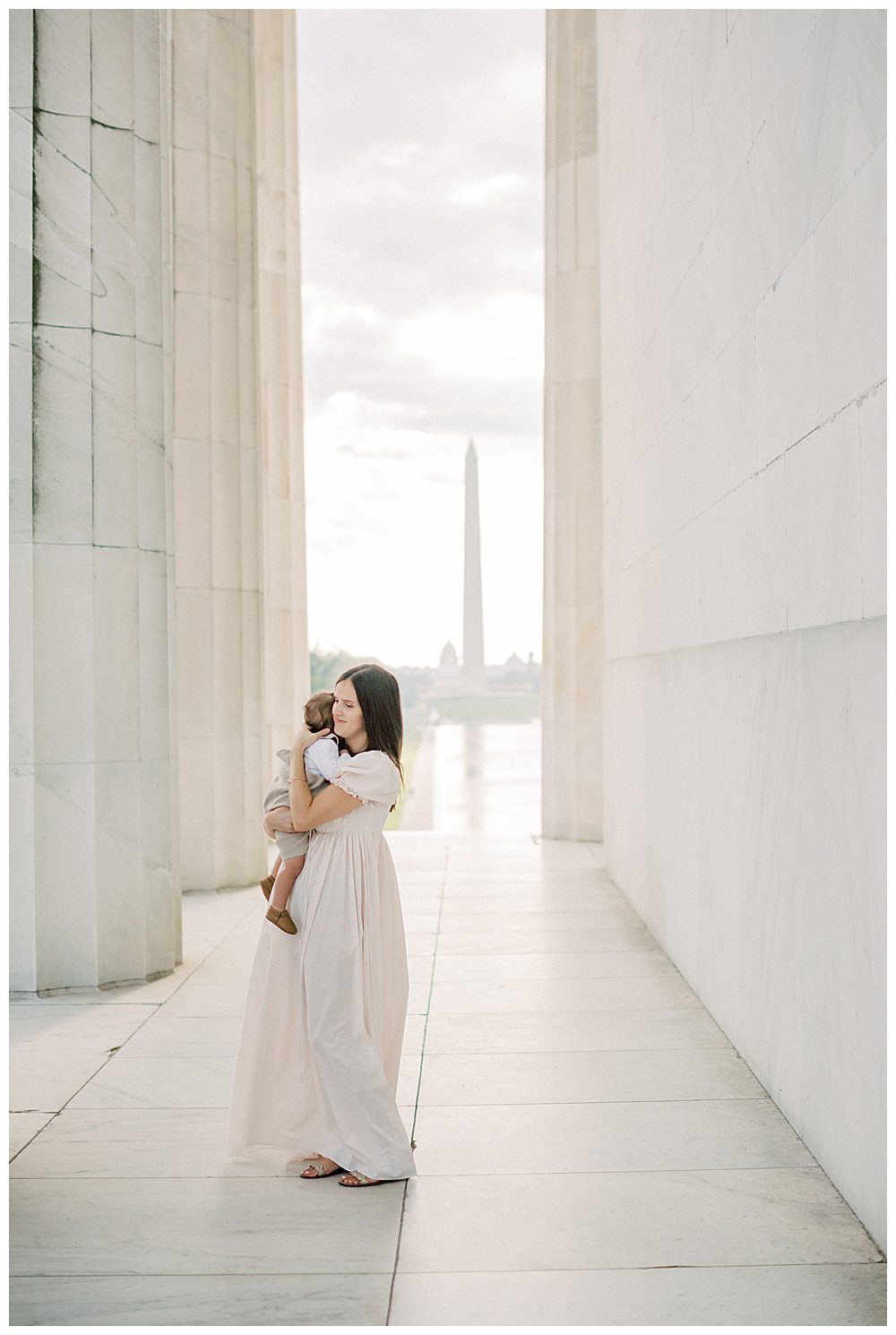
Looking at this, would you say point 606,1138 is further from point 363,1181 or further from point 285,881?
point 285,881

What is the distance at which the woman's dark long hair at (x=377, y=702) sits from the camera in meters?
5.61

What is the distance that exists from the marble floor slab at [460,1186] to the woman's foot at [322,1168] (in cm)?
6

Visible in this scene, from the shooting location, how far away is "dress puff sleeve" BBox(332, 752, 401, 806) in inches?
217

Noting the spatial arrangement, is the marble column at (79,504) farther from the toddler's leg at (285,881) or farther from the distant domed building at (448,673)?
the distant domed building at (448,673)

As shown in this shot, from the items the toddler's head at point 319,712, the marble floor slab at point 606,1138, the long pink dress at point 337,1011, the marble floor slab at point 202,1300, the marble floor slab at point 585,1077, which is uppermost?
the toddler's head at point 319,712

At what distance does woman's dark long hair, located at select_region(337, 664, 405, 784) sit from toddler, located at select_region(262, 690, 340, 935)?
155mm

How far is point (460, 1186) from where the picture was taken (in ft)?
17.5

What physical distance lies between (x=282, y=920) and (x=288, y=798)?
556 mm

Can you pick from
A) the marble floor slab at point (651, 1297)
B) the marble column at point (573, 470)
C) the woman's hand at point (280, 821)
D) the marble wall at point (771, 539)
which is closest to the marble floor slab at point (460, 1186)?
the marble floor slab at point (651, 1297)

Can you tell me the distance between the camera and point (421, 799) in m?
30.8

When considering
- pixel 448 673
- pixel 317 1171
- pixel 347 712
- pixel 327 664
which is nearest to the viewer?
pixel 317 1171

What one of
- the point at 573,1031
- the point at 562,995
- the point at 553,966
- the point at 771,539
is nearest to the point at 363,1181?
the point at 573,1031

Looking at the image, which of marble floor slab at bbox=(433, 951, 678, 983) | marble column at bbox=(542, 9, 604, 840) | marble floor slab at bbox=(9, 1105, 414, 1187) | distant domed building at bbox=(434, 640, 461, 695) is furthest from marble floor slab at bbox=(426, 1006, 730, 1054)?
distant domed building at bbox=(434, 640, 461, 695)

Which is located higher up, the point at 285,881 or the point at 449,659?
the point at 285,881
